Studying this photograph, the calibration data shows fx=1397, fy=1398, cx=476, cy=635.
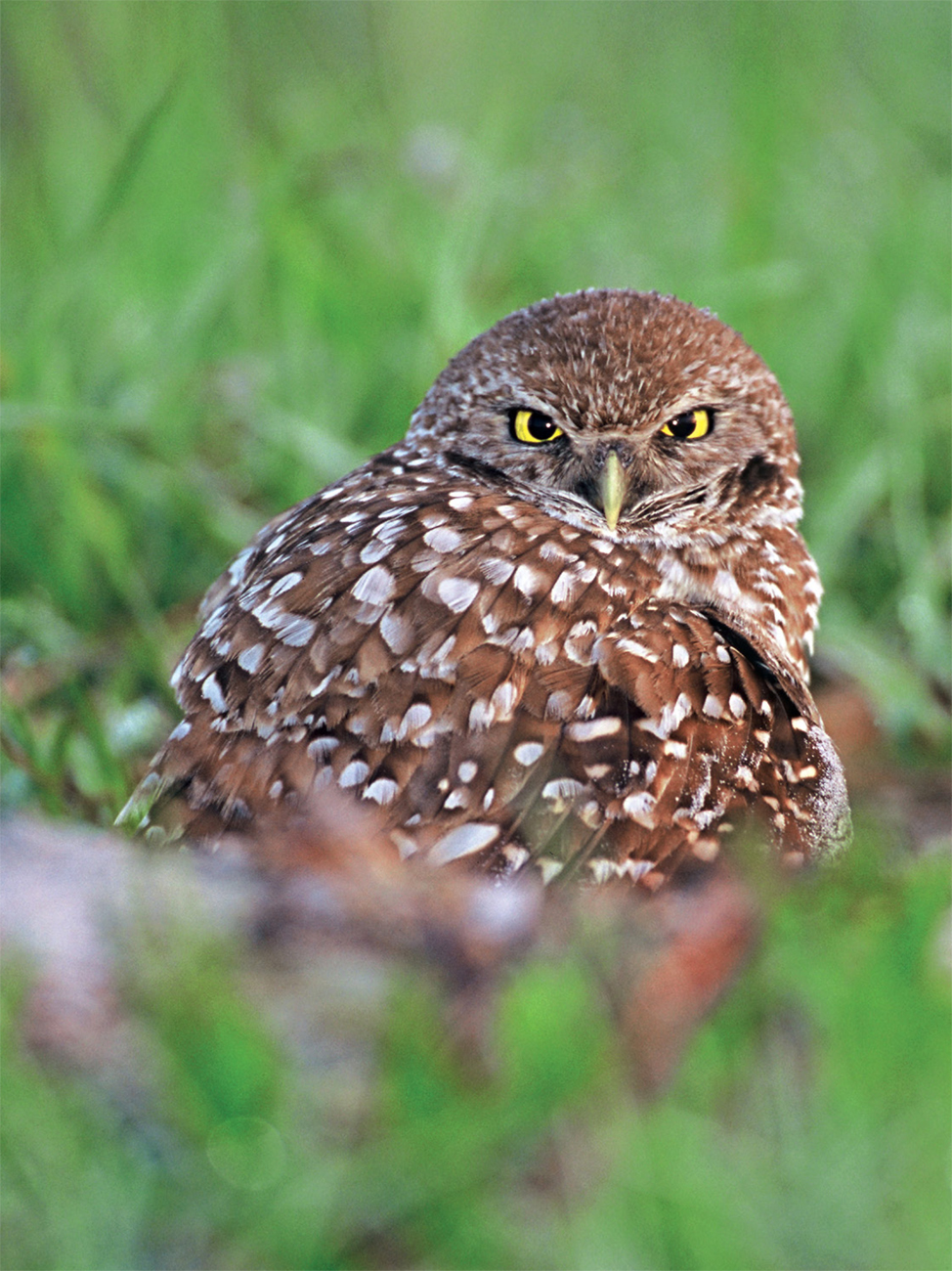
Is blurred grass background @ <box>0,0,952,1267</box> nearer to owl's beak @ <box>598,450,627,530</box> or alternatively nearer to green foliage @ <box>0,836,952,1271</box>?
green foliage @ <box>0,836,952,1271</box>

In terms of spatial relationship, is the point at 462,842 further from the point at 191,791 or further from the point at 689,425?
the point at 689,425

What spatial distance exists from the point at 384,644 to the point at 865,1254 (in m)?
1.30

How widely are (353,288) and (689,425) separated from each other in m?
2.38

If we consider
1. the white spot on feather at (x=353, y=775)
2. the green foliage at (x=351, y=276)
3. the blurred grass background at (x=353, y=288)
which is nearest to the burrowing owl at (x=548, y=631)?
the white spot on feather at (x=353, y=775)

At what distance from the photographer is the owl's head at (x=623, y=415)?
9.55 feet

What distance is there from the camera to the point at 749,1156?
5.09 feet

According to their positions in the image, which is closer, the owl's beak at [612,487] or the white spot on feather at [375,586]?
the white spot on feather at [375,586]

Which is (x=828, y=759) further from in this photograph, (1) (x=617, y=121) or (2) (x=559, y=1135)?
(1) (x=617, y=121)

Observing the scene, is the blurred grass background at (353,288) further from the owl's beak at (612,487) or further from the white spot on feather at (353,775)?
the owl's beak at (612,487)

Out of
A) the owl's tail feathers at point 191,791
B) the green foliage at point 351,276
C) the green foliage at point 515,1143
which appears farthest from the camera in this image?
the green foliage at point 351,276

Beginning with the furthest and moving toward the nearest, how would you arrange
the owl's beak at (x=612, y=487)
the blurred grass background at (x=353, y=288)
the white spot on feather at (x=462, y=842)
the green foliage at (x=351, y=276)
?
the green foliage at (x=351, y=276), the blurred grass background at (x=353, y=288), the owl's beak at (x=612, y=487), the white spot on feather at (x=462, y=842)

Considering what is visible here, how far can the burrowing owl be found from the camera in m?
2.36

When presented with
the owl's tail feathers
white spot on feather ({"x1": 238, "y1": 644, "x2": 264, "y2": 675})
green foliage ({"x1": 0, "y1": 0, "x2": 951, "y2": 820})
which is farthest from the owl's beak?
green foliage ({"x1": 0, "y1": 0, "x2": 951, "y2": 820})

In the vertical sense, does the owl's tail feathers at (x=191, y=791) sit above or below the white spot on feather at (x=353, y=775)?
below
